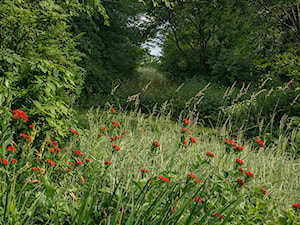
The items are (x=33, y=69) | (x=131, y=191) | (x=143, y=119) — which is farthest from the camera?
(x=143, y=119)

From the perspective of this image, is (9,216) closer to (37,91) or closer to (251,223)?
(251,223)

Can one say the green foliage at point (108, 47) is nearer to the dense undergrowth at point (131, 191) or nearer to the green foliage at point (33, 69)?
the green foliage at point (33, 69)

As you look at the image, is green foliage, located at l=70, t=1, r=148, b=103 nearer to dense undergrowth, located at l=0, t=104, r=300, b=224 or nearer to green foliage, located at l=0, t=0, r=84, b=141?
green foliage, located at l=0, t=0, r=84, b=141

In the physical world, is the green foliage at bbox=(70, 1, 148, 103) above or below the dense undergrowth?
above

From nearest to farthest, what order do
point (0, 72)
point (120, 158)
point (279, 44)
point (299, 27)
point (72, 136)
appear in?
point (120, 158) → point (0, 72) → point (72, 136) → point (299, 27) → point (279, 44)

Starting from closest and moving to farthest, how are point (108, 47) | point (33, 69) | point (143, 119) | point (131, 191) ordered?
point (131, 191)
point (33, 69)
point (143, 119)
point (108, 47)

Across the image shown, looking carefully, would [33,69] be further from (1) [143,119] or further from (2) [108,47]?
(2) [108,47]

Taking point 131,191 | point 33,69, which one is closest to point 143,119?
point 33,69

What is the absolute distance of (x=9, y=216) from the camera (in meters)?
1.21

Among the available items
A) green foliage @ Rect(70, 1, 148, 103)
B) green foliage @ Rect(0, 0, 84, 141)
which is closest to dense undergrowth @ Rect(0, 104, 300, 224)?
green foliage @ Rect(0, 0, 84, 141)

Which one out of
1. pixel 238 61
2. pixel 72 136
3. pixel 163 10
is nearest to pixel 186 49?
pixel 163 10

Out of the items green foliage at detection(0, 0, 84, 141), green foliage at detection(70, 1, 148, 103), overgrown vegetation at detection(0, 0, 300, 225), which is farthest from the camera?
green foliage at detection(70, 1, 148, 103)

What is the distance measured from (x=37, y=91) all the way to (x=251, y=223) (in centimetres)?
230

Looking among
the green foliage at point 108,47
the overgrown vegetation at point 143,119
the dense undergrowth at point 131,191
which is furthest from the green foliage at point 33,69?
the green foliage at point 108,47
